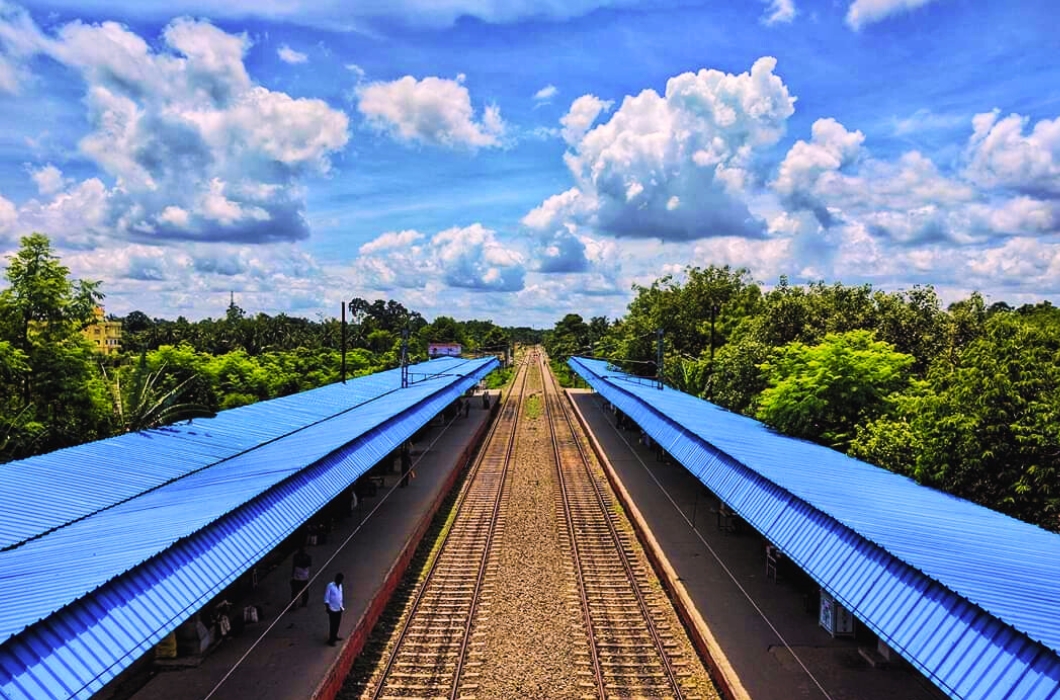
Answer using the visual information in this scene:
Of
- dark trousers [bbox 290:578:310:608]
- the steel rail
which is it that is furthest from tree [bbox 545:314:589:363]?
dark trousers [bbox 290:578:310:608]

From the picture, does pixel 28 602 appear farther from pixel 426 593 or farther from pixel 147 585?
pixel 426 593

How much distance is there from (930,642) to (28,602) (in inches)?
407

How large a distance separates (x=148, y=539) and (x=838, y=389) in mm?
21353

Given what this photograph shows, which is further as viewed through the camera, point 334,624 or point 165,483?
point 165,483

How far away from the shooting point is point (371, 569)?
16.0 m

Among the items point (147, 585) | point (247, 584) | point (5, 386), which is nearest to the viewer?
point (147, 585)

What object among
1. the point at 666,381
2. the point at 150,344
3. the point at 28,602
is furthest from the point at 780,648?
the point at 150,344

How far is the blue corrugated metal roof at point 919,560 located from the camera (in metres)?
6.86

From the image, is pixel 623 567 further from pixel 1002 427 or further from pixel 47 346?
pixel 47 346

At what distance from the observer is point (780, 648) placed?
12180 millimetres

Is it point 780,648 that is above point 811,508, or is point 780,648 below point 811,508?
below

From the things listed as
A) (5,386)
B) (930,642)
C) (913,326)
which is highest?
(913,326)

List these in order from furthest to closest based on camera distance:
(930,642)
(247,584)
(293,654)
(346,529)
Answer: (346,529)
(247,584)
(293,654)
(930,642)

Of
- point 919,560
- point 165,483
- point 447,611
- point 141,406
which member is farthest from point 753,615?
point 141,406
